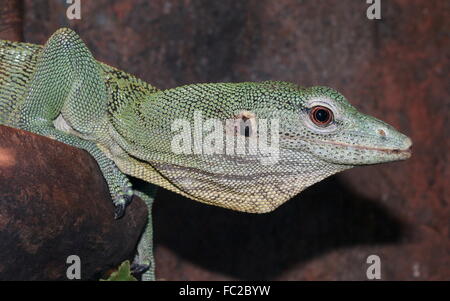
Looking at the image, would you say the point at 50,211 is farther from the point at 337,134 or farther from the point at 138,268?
the point at 337,134

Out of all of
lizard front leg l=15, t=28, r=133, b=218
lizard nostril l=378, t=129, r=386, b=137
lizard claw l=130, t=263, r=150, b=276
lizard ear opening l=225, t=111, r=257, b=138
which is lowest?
lizard claw l=130, t=263, r=150, b=276

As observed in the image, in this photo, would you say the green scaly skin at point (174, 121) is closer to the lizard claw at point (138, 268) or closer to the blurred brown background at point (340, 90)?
the lizard claw at point (138, 268)

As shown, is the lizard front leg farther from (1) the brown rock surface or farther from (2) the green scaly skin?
(1) the brown rock surface

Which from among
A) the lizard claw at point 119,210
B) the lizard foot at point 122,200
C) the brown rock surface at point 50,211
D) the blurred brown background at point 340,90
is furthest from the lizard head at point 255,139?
the blurred brown background at point 340,90

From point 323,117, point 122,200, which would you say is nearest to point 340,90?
point 323,117

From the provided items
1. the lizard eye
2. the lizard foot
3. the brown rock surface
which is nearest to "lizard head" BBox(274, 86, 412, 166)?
the lizard eye

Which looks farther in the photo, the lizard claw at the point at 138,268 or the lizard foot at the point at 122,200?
the lizard claw at the point at 138,268

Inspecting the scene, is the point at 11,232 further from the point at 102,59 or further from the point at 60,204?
the point at 102,59
